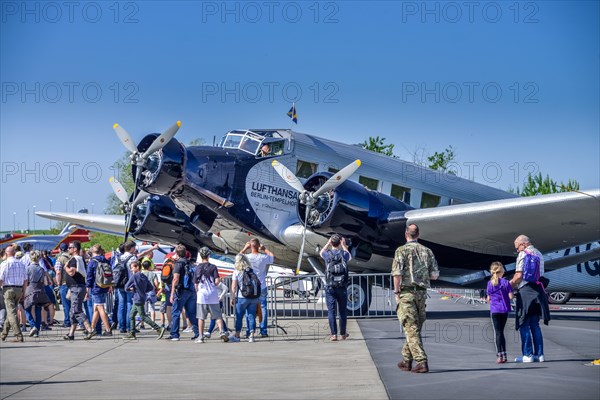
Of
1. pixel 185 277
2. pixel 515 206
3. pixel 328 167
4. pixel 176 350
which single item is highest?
pixel 328 167

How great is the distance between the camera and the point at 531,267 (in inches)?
428

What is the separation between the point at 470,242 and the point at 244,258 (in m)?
7.30

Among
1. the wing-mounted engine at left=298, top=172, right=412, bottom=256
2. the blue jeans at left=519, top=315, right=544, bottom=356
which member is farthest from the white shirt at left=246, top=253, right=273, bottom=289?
the blue jeans at left=519, top=315, right=544, bottom=356

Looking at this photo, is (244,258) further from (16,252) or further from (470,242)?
(470,242)

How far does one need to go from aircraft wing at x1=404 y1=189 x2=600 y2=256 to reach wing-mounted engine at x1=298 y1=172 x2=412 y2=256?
51 centimetres

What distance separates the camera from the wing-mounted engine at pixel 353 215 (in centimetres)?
1841

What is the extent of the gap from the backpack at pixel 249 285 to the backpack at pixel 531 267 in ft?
17.0

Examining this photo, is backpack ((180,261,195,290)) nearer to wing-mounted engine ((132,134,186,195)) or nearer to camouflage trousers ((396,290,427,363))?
wing-mounted engine ((132,134,186,195))

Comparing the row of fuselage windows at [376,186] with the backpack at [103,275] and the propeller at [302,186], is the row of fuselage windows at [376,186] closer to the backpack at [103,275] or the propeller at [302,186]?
the propeller at [302,186]

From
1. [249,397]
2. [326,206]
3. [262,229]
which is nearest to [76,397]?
[249,397]

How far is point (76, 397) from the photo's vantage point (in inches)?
335

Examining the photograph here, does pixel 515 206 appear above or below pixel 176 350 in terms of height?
above

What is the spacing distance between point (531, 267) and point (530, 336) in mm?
972

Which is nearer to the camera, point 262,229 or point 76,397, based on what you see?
point 76,397
